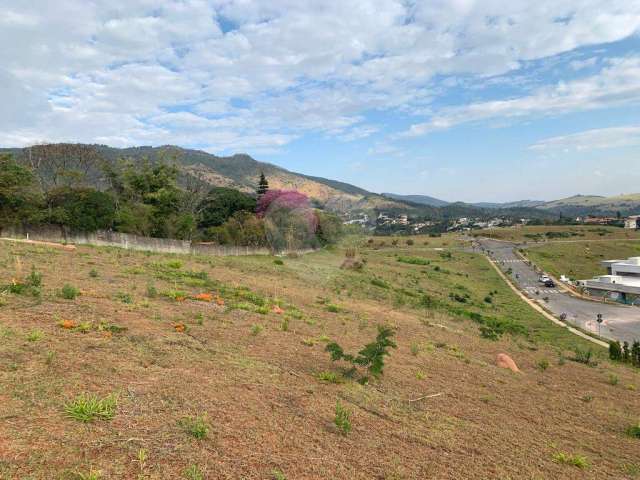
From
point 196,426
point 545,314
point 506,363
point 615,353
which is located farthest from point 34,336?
point 545,314

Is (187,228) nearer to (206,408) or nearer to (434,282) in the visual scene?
(434,282)

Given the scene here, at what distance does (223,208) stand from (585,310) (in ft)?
159

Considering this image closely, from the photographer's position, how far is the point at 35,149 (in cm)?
4850

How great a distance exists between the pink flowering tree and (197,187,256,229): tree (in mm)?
14751

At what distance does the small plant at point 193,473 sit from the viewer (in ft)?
14.8

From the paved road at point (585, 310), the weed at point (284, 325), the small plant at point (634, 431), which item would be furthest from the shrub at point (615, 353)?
the weed at point (284, 325)

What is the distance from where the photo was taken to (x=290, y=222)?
123 feet

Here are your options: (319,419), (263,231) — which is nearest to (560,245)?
(263,231)

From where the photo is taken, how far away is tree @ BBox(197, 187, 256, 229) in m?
58.3

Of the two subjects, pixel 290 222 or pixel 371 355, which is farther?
pixel 290 222

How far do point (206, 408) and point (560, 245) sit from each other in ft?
402

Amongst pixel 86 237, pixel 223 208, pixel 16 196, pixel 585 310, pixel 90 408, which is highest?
pixel 16 196

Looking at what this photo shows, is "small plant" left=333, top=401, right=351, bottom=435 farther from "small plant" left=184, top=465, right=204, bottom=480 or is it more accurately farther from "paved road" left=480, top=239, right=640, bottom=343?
"paved road" left=480, top=239, right=640, bottom=343

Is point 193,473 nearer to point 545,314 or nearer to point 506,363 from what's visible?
point 506,363
